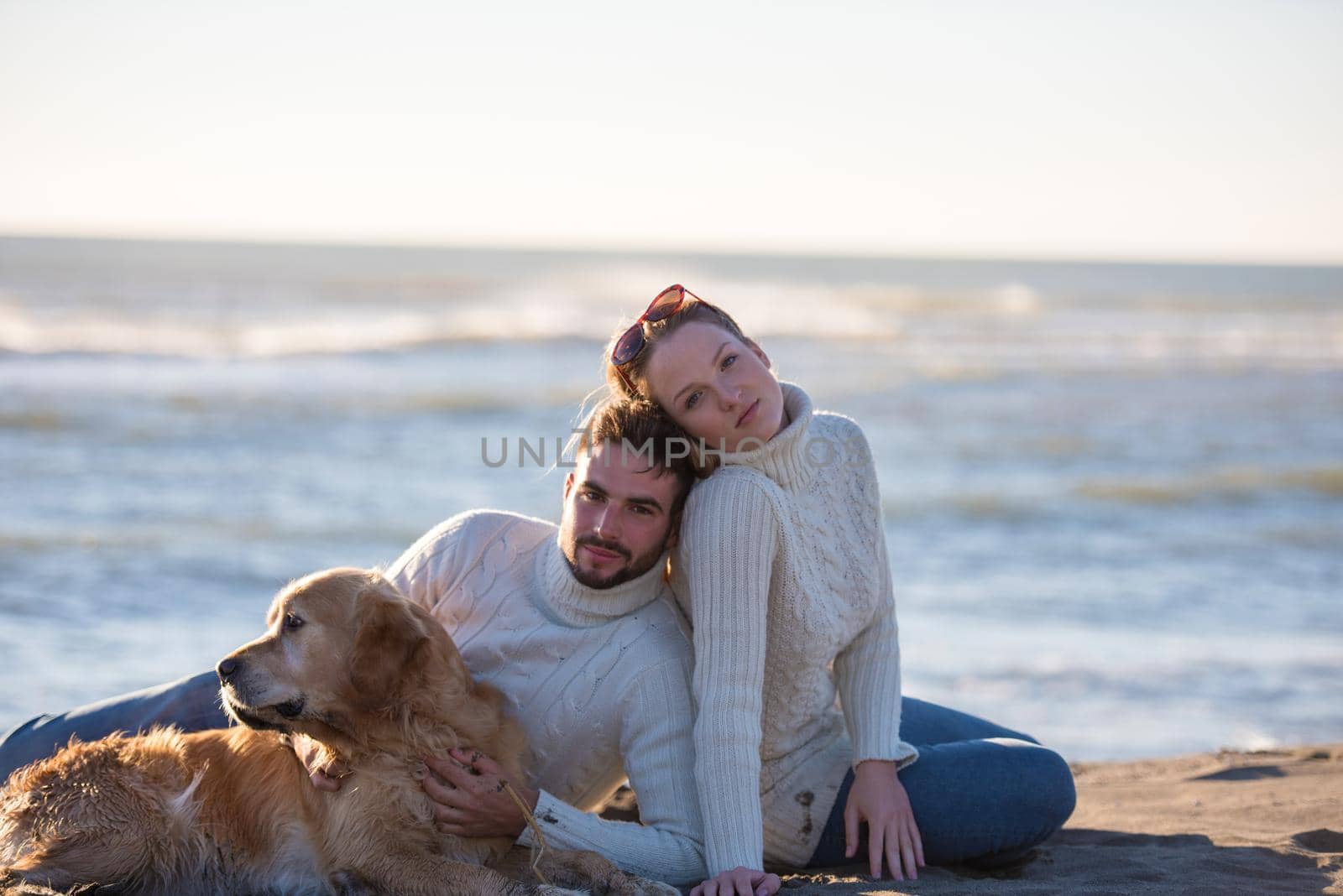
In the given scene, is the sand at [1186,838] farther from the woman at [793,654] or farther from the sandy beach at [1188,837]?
the woman at [793,654]

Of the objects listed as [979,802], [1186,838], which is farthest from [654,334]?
[1186,838]

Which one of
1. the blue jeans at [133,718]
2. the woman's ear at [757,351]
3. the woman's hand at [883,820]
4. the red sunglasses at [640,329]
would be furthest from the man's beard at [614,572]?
the blue jeans at [133,718]

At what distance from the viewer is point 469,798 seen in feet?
10.6

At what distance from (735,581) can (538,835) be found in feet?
2.75

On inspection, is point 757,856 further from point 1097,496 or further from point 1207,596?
point 1097,496

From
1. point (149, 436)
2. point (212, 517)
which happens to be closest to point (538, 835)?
point (212, 517)

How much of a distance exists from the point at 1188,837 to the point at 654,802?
76.3 inches

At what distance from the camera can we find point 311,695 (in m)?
3.21

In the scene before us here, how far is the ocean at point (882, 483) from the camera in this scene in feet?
21.0

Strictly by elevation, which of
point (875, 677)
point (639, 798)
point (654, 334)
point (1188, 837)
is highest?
point (654, 334)

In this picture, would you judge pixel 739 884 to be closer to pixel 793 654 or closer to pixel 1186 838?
pixel 793 654

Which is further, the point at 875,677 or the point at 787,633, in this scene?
the point at 875,677

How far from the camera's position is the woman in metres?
3.28

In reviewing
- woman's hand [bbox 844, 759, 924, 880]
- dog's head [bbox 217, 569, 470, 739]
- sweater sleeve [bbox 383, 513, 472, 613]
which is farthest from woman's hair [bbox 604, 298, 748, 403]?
woman's hand [bbox 844, 759, 924, 880]
